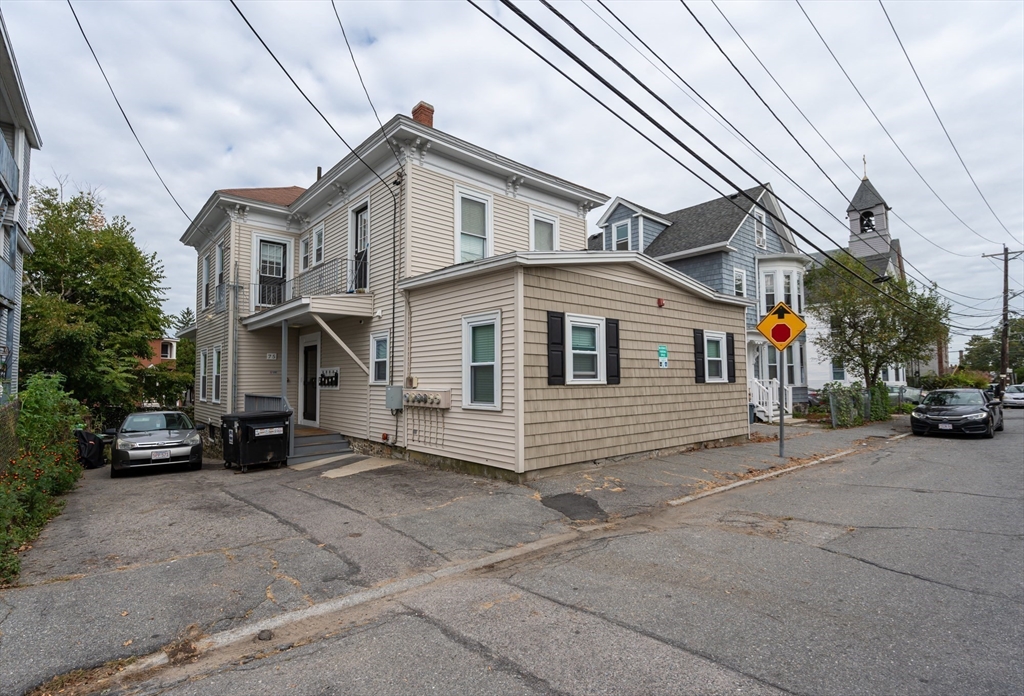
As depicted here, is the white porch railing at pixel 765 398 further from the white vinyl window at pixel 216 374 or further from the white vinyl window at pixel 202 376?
the white vinyl window at pixel 202 376

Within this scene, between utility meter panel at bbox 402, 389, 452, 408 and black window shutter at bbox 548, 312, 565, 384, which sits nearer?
black window shutter at bbox 548, 312, 565, 384

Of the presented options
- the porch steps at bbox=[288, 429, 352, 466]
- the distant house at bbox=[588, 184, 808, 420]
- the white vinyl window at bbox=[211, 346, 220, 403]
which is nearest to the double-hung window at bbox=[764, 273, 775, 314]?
the distant house at bbox=[588, 184, 808, 420]

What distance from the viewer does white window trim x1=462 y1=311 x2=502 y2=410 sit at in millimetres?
9328

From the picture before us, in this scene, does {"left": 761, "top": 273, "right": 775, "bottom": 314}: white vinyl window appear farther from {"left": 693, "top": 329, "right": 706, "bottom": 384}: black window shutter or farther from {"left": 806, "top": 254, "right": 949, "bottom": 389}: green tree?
{"left": 693, "top": 329, "right": 706, "bottom": 384}: black window shutter

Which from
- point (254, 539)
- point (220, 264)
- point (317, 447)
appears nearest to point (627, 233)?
point (220, 264)

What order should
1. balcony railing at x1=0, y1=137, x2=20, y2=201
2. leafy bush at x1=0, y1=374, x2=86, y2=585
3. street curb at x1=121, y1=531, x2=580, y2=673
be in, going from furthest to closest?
balcony railing at x1=0, y1=137, x2=20, y2=201
leafy bush at x1=0, y1=374, x2=86, y2=585
street curb at x1=121, y1=531, x2=580, y2=673

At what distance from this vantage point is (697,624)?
3986 millimetres

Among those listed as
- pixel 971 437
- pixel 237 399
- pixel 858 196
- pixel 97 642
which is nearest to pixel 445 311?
pixel 97 642

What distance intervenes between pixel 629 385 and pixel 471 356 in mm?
3227

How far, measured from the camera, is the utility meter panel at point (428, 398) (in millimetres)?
10320

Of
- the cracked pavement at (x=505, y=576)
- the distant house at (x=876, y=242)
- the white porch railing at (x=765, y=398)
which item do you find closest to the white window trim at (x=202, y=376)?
the cracked pavement at (x=505, y=576)

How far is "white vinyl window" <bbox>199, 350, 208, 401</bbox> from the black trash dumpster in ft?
29.3

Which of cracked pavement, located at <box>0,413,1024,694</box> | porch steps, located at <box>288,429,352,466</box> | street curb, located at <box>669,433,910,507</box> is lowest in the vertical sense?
street curb, located at <box>669,433,910,507</box>

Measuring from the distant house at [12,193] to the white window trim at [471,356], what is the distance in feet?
36.2
